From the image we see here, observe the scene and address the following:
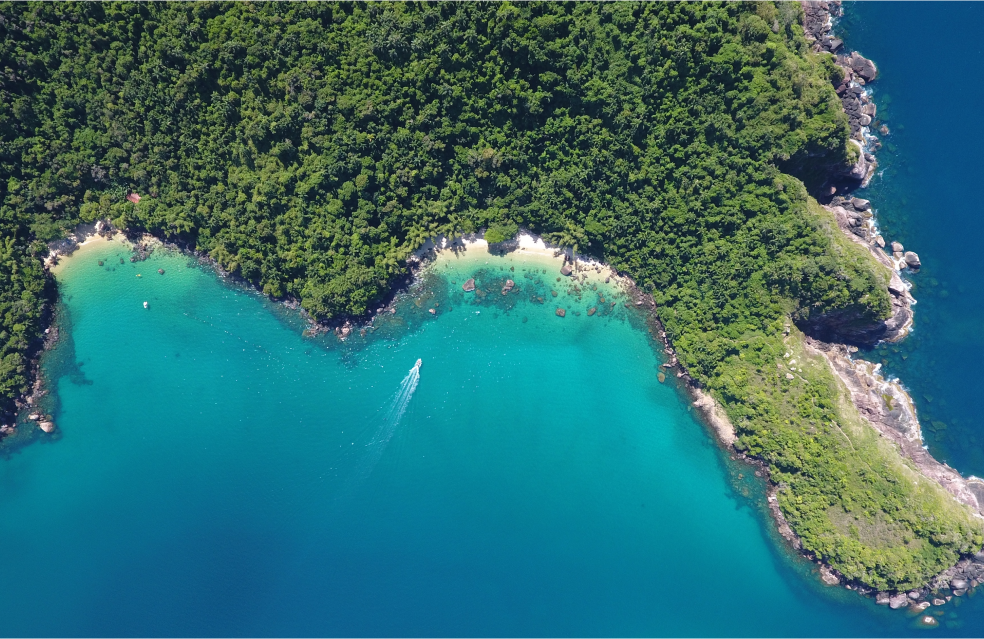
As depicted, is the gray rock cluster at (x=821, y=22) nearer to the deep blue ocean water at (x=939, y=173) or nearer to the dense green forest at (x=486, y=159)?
the deep blue ocean water at (x=939, y=173)

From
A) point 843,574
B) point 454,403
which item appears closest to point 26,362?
point 454,403

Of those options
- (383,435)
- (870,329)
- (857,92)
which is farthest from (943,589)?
(383,435)

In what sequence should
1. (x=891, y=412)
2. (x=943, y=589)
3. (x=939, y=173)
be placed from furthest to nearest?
(x=891, y=412) < (x=943, y=589) < (x=939, y=173)

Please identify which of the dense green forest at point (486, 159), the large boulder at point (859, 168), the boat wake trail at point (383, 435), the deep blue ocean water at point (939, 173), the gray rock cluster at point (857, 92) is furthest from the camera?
the boat wake trail at point (383, 435)

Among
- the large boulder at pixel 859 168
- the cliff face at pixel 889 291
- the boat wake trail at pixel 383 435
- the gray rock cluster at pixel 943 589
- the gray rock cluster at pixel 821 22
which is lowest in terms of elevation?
the gray rock cluster at pixel 943 589

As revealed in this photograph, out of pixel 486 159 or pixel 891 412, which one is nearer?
pixel 486 159

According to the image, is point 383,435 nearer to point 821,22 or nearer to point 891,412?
point 891,412

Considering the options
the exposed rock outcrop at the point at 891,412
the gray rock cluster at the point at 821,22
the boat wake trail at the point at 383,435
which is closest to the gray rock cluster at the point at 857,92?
the gray rock cluster at the point at 821,22
